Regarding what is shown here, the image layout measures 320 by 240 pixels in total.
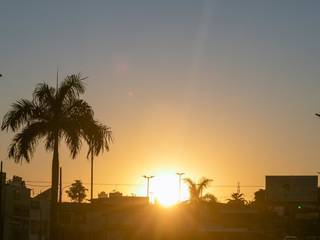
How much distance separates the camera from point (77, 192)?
153m

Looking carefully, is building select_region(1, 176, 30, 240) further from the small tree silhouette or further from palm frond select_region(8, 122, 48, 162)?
the small tree silhouette

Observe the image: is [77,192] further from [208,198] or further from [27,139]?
[27,139]

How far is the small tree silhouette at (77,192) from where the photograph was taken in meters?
151

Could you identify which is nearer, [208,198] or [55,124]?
[55,124]

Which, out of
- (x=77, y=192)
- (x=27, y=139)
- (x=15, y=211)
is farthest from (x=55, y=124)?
(x=77, y=192)

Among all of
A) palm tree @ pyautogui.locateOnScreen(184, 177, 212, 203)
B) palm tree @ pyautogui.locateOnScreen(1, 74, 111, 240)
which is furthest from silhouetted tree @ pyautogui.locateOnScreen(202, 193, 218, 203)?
palm tree @ pyautogui.locateOnScreen(1, 74, 111, 240)

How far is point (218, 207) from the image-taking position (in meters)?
99.3

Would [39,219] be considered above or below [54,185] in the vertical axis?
below

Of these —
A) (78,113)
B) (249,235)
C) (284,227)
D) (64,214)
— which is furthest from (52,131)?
(284,227)

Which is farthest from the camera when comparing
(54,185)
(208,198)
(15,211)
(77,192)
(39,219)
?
(77,192)

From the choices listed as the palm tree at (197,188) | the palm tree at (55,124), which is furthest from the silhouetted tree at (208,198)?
the palm tree at (55,124)

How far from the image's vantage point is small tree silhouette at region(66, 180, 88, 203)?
151375mm

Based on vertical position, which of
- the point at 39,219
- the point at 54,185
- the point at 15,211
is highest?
the point at 54,185

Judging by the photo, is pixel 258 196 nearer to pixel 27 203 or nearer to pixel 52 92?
pixel 27 203
